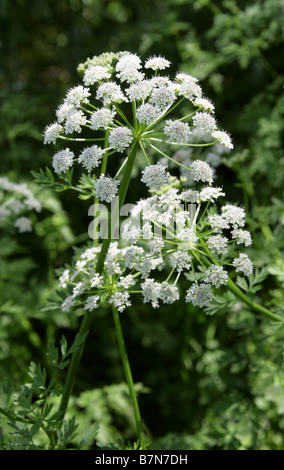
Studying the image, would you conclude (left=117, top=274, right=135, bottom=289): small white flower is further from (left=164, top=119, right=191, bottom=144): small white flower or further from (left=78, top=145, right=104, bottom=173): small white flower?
(left=164, top=119, right=191, bottom=144): small white flower

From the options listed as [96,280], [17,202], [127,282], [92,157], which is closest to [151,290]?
[127,282]

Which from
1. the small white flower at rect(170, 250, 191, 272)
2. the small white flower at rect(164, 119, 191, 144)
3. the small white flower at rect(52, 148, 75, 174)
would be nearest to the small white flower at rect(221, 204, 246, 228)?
the small white flower at rect(170, 250, 191, 272)

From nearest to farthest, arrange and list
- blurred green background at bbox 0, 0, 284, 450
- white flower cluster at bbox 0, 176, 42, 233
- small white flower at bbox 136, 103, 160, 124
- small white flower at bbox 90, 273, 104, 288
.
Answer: small white flower at bbox 136, 103, 160, 124, small white flower at bbox 90, 273, 104, 288, blurred green background at bbox 0, 0, 284, 450, white flower cluster at bbox 0, 176, 42, 233

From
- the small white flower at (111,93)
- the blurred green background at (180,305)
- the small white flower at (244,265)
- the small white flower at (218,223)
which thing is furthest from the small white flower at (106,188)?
the blurred green background at (180,305)

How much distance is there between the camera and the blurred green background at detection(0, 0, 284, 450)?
3277mm

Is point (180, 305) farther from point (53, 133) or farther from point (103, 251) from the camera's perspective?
point (53, 133)

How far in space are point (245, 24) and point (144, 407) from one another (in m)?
3.47

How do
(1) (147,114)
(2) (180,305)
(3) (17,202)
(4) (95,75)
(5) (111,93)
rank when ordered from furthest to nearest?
(2) (180,305) → (3) (17,202) → (4) (95,75) → (5) (111,93) → (1) (147,114)

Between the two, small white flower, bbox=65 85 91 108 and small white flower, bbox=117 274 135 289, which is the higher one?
small white flower, bbox=65 85 91 108

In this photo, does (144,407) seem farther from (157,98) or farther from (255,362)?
(157,98)

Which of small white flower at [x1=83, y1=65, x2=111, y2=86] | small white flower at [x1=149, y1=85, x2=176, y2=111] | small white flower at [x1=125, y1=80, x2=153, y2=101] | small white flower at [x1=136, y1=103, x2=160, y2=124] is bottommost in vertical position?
small white flower at [x1=136, y1=103, x2=160, y2=124]

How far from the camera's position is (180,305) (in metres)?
4.20

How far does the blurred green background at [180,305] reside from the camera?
10.8ft
